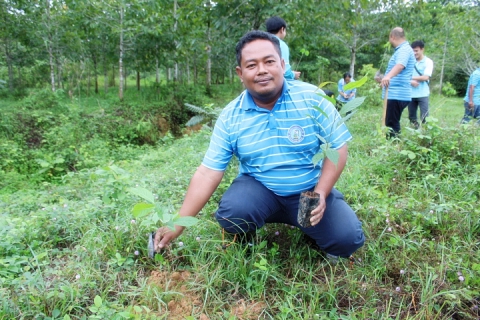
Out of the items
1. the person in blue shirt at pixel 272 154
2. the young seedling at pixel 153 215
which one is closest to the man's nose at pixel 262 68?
the person in blue shirt at pixel 272 154

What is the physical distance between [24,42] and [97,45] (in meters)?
2.20

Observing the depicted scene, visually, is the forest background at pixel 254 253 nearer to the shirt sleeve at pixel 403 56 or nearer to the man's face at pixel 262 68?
the man's face at pixel 262 68

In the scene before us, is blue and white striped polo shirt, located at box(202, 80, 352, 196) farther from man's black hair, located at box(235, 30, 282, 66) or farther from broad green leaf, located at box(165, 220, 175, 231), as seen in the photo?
broad green leaf, located at box(165, 220, 175, 231)

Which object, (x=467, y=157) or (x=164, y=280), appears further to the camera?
(x=467, y=157)

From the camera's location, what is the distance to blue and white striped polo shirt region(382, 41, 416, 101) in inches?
154

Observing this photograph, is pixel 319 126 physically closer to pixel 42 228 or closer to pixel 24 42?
pixel 42 228

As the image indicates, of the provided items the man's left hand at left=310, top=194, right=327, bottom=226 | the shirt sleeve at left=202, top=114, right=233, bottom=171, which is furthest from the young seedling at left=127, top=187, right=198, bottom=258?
the man's left hand at left=310, top=194, right=327, bottom=226

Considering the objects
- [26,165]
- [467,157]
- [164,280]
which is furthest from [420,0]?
[26,165]

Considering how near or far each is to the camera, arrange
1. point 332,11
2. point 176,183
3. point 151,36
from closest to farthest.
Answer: point 176,183 → point 332,11 → point 151,36

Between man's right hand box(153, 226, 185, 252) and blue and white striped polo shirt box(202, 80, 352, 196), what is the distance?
39cm

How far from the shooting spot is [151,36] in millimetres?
9461

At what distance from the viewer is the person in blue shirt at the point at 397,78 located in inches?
153

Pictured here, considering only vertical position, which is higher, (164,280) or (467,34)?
(467,34)

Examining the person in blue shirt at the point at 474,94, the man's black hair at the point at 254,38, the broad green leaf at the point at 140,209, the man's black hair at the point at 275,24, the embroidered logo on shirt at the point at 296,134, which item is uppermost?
the man's black hair at the point at 275,24
